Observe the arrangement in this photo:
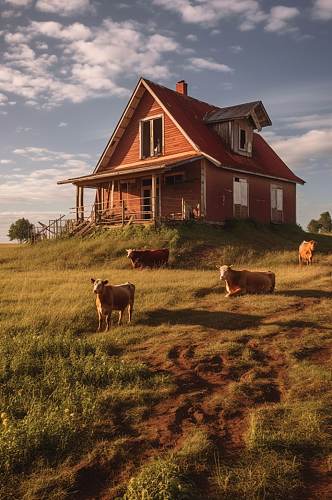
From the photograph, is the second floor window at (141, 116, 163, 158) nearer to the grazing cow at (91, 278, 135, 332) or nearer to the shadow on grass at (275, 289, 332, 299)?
the shadow on grass at (275, 289, 332, 299)

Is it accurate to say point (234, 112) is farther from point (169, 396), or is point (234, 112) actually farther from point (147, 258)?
point (169, 396)

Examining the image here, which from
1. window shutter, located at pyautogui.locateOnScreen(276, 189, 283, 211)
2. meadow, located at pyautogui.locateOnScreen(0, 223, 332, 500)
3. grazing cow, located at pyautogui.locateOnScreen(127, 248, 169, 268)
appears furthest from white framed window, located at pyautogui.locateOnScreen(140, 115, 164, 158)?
meadow, located at pyautogui.locateOnScreen(0, 223, 332, 500)

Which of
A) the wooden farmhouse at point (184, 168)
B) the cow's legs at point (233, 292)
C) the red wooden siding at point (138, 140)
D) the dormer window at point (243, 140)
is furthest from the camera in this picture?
the dormer window at point (243, 140)

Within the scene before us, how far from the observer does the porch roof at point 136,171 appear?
78.7 ft

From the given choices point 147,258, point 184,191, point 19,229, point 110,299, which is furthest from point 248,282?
point 19,229

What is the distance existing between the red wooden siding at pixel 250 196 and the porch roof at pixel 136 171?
86.0 inches

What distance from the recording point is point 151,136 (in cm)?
2880

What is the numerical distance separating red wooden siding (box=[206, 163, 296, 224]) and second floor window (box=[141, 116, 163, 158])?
13.9 feet

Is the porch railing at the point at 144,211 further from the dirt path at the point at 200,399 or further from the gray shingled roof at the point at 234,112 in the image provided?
the dirt path at the point at 200,399

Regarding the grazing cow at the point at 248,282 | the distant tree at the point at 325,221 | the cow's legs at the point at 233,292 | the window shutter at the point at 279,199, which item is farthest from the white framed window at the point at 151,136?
the distant tree at the point at 325,221

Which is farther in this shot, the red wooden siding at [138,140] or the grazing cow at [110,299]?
the red wooden siding at [138,140]

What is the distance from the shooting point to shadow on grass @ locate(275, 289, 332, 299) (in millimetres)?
12822

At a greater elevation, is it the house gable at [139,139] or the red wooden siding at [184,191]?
the house gable at [139,139]

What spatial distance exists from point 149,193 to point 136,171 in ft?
15.4
